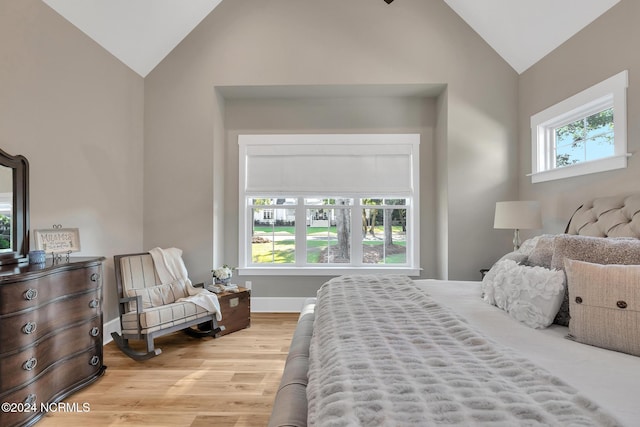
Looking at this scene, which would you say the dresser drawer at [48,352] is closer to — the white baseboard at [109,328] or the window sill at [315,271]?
the white baseboard at [109,328]

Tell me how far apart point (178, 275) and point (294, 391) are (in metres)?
2.48

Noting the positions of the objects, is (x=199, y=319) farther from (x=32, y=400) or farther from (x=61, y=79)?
(x=61, y=79)

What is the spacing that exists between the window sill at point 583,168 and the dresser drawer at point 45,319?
383 centimetres

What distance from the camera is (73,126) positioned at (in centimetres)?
262

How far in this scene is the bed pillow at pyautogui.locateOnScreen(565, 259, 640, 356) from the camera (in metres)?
1.07

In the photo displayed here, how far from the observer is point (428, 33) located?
3.42 meters

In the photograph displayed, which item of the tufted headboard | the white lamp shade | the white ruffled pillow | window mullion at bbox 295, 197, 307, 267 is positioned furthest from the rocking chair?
the tufted headboard

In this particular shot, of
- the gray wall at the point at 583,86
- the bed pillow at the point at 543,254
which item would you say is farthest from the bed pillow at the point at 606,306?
the gray wall at the point at 583,86

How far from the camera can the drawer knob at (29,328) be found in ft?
5.58

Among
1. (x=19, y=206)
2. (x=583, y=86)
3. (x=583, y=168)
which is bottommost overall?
(x=19, y=206)

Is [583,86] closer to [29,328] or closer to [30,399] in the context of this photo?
[29,328]

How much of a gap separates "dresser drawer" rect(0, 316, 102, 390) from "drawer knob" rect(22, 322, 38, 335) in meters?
0.09

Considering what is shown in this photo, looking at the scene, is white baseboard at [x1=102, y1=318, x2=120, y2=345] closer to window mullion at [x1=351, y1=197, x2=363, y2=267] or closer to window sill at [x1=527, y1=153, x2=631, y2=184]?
window mullion at [x1=351, y1=197, x2=363, y2=267]

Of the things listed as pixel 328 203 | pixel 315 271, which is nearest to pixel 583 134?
pixel 328 203
